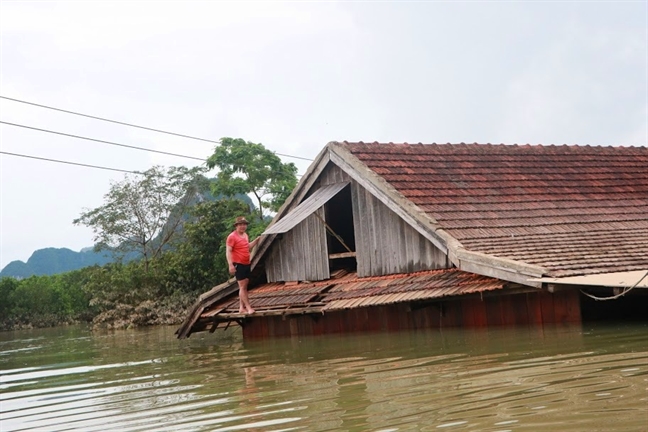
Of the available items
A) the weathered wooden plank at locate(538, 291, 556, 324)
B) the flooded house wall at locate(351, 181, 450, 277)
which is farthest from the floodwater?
the flooded house wall at locate(351, 181, 450, 277)

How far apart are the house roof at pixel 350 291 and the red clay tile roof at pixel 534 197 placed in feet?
1.96

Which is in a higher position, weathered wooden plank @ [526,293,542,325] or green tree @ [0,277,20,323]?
green tree @ [0,277,20,323]

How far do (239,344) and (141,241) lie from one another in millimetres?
25837

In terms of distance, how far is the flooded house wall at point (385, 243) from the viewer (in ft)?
45.6

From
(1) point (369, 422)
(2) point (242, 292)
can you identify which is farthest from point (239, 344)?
(1) point (369, 422)

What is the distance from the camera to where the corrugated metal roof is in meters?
15.4

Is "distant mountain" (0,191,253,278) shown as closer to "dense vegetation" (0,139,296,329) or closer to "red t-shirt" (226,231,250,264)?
"dense vegetation" (0,139,296,329)

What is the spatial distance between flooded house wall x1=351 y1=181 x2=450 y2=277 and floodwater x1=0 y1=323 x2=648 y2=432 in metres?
1.35

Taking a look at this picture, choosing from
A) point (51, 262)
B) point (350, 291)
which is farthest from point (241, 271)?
point (51, 262)

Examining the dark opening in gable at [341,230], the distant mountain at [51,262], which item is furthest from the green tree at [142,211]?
the distant mountain at [51,262]

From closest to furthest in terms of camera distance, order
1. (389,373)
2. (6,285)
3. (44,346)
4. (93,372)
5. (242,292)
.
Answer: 1. (389,373)
2. (93,372)
3. (242,292)
4. (44,346)
5. (6,285)

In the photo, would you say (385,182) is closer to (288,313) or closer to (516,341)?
(288,313)

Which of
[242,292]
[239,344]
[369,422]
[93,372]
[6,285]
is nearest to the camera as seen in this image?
[369,422]

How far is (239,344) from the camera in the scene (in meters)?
16.3
